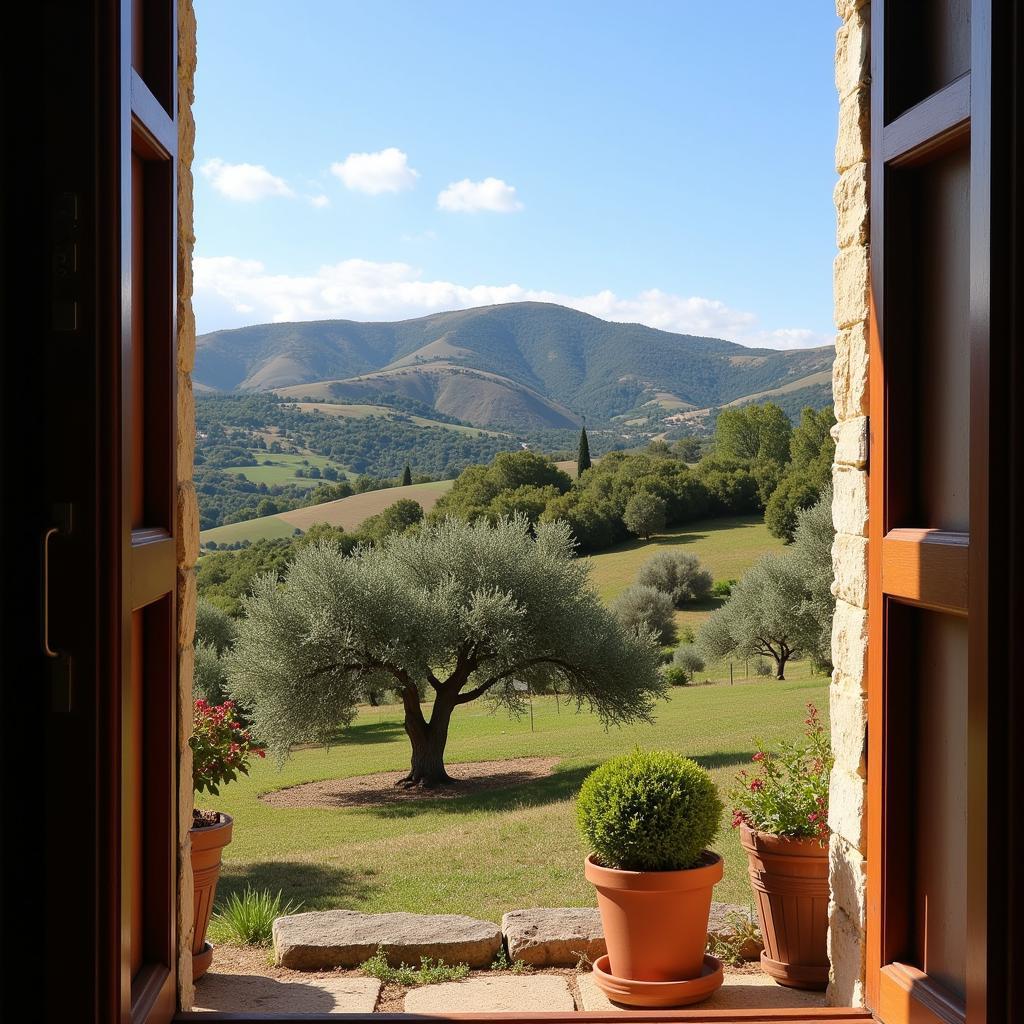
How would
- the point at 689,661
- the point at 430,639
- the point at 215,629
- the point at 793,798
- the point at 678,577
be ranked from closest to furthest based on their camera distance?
the point at 793,798 → the point at 430,639 → the point at 215,629 → the point at 689,661 → the point at 678,577

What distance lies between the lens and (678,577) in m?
31.3

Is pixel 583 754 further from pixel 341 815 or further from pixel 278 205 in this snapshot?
pixel 278 205

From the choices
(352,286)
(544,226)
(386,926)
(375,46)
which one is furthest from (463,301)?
(386,926)

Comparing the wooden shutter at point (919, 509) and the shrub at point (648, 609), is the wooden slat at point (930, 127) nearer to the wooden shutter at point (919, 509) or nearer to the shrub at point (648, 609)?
the wooden shutter at point (919, 509)

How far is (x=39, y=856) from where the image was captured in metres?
1.52

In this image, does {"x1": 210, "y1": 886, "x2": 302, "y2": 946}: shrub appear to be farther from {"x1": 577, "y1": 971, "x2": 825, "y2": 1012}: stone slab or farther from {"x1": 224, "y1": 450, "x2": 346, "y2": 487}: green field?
{"x1": 224, "y1": 450, "x2": 346, "y2": 487}: green field

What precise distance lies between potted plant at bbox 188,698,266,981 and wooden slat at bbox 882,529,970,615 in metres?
2.43

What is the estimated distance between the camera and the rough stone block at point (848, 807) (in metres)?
2.32

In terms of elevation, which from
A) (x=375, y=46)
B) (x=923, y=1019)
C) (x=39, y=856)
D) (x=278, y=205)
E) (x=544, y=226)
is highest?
(x=278, y=205)

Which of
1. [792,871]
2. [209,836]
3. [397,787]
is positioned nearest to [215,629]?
[397,787]

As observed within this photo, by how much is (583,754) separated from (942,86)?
13.8m

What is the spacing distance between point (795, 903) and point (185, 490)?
244cm

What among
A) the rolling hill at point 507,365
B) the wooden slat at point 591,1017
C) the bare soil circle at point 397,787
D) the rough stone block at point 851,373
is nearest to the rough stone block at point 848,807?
the wooden slat at point 591,1017

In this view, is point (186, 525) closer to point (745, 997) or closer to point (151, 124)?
point (151, 124)
